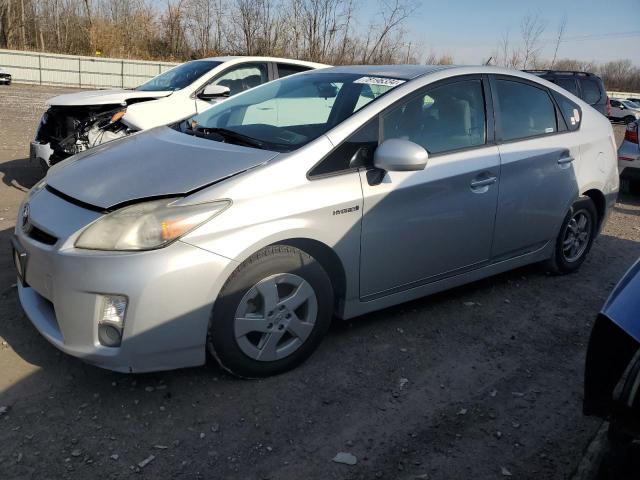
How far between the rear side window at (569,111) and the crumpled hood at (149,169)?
2622 mm

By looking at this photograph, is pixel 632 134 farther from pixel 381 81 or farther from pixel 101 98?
pixel 101 98

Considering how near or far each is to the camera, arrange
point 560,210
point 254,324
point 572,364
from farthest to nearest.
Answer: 1. point 560,210
2. point 572,364
3. point 254,324

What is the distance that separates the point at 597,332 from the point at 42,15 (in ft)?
147

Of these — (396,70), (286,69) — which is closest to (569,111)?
(396,70)

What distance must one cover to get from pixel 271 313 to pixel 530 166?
2241 millimetres

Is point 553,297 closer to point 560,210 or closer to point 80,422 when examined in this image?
point 560,210

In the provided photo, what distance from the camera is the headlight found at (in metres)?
2.67

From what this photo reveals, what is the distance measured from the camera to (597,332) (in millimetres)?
2023

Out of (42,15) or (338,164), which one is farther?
(42,15)

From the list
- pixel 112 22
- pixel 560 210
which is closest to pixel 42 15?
pixel 112 22

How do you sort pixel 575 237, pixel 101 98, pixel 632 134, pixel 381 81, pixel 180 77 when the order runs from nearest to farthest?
pixel 381 81, pixel 575 237, pixel 101 98, pixel 180 77, pixel 632 134

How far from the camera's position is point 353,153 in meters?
3.25

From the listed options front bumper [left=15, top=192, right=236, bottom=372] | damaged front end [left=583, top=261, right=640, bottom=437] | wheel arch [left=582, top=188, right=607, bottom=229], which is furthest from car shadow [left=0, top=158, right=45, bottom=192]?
damaged front end [left=583, top=261, right=640, bottom=437]

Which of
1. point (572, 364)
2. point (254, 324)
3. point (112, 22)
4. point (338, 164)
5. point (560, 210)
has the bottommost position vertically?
point (572, 364)
